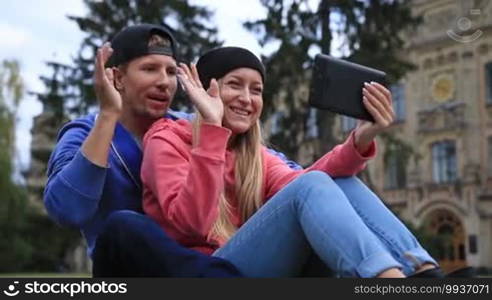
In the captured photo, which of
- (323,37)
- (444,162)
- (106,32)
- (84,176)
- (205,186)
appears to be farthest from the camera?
(444,162)

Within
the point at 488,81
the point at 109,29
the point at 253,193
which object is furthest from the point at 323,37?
the point at 253,193

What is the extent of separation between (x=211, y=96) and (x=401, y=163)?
46.3 ft

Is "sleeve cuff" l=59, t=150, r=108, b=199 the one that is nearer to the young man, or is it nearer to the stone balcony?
the young man

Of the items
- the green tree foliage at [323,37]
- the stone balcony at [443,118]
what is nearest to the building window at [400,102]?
the stone balcony at [443,118]

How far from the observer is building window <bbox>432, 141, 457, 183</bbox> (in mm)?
26844

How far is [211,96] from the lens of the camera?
2.46m

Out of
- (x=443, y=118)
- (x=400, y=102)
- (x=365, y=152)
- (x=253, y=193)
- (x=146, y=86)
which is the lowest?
(x=253, y=193)

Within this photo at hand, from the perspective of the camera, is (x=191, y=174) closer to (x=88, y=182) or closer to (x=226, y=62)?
(x=88, y=182)

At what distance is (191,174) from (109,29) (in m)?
17.3

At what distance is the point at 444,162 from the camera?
1075 inches

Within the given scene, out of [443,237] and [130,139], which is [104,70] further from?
[443,237]

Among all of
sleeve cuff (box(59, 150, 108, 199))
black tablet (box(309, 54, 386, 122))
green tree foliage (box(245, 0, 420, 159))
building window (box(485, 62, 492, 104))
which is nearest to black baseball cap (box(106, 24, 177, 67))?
sleeve cuff (box(59, 150, 108, 199))

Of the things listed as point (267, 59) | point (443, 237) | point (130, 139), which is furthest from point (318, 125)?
point (130, 139)

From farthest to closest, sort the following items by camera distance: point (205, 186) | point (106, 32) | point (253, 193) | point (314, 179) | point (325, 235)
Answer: point (106, 32) → point (253, 193) → point (205, 186) → point (314, 179) → point (325, 235)
